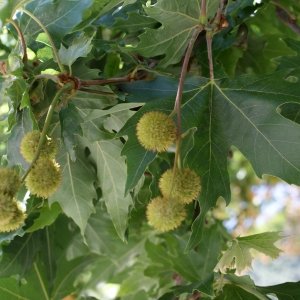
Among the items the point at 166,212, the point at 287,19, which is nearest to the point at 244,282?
the point at 166,212

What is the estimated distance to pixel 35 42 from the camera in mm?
1532

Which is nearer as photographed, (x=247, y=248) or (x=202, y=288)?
(x=247, y=248)

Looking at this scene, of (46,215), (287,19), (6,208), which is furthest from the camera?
(287,19)

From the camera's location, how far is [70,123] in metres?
1.27

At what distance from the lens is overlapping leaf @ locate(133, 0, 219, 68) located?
1358 millimetres

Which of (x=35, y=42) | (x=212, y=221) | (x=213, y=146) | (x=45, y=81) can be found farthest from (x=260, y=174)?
(x=212, y=221)

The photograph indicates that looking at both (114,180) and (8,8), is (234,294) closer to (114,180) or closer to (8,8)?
(114,180)

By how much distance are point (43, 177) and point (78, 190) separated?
41 cm

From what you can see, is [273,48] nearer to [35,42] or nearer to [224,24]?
[224,24]

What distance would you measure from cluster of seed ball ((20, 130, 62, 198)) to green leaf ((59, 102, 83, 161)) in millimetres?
78

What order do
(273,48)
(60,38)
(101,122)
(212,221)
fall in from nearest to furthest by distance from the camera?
(101,122)
(60,38)
(273,48)
(212,221)

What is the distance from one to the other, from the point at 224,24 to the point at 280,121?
0.36 metres

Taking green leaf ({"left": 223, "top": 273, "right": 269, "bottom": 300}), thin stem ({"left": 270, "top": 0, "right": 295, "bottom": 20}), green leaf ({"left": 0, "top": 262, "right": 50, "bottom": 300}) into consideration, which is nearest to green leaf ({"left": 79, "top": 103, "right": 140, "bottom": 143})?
green leaf ({"left": 223, "top": 273, "right": 269, "bottom": 300})

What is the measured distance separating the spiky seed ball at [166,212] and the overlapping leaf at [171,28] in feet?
1.60
